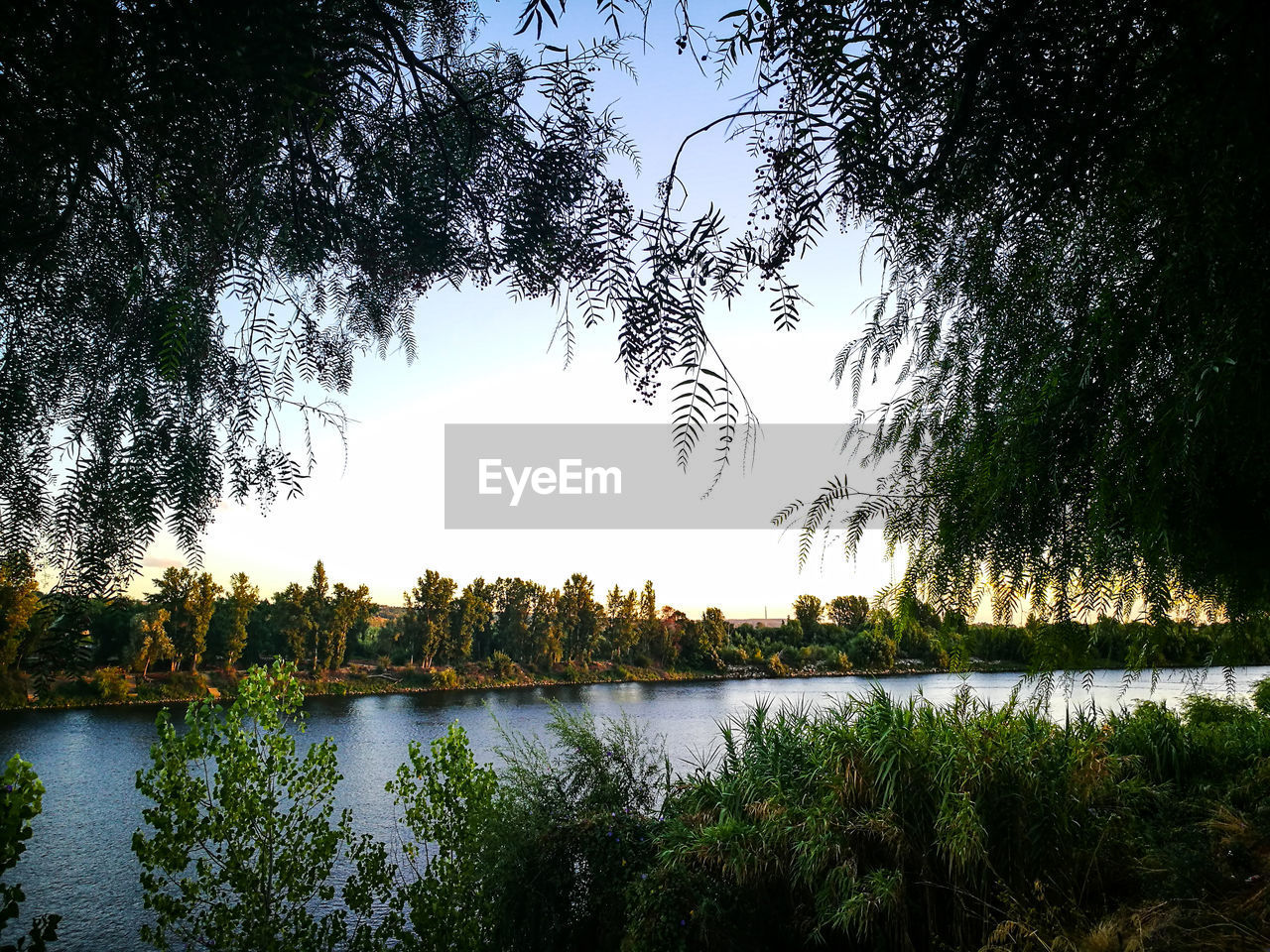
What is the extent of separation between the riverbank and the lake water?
2.89ft

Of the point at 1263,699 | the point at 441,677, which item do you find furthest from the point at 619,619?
the point at 1263,699

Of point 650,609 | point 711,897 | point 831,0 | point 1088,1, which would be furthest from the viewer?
point 650,609

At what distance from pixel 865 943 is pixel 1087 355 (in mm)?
3973

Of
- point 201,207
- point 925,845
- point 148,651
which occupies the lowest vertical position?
point 148,651

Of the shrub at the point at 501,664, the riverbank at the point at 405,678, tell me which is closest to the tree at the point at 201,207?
the riverbank at the point at 405,678

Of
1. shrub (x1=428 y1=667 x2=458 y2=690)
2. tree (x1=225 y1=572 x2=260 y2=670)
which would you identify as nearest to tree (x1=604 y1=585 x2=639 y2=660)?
shrub (x1=428 y1=667 x2=458 y2=690)

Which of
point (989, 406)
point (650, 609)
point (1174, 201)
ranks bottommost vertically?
point (650, 609)

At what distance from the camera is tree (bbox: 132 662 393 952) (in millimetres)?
4238

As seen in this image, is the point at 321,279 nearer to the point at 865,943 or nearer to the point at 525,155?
the point at 525,155

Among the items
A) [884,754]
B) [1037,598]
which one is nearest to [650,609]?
[884,754]

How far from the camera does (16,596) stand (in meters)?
1.05

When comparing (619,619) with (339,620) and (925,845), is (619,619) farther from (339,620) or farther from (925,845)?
(925,845)

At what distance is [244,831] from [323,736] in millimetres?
24124

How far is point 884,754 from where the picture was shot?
4781 mm
